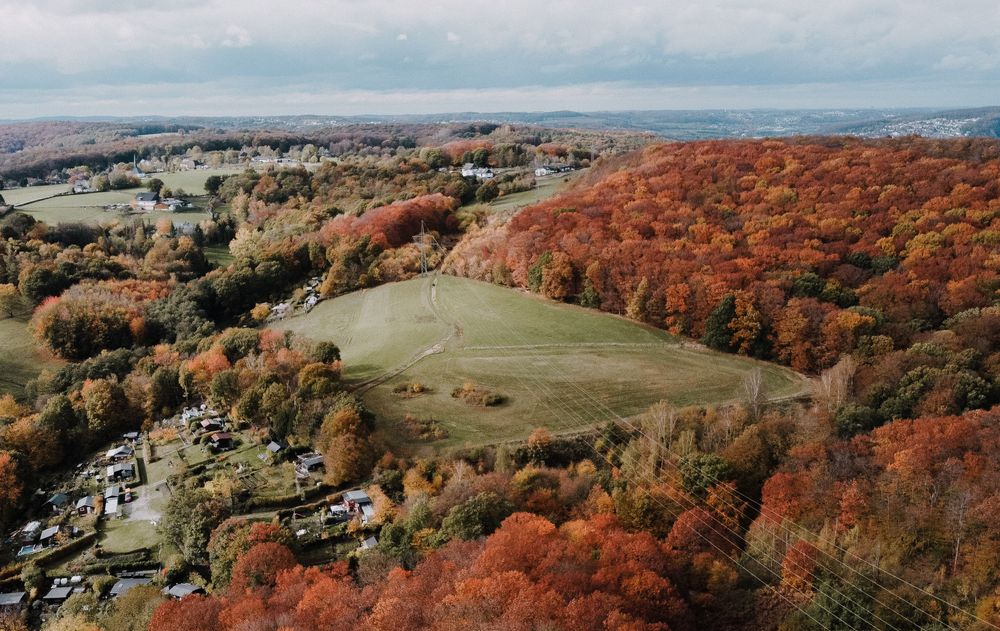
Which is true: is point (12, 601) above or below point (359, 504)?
below

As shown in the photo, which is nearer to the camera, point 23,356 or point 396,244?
point 23,356

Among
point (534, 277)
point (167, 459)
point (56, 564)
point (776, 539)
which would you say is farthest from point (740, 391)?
point (56, 564)

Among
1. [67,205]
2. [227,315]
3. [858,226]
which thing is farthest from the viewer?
[67,205]

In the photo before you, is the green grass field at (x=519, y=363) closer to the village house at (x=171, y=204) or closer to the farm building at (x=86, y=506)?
the farm building at (x=86, y=506)

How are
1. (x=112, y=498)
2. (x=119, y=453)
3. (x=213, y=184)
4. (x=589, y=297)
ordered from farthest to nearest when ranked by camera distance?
(x=213, y=184)
(x=589, y=297)
(x=119, y=453)
(x=112, y=498)

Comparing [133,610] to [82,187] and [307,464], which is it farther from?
[82,187]

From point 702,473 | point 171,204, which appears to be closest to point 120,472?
point 702,473

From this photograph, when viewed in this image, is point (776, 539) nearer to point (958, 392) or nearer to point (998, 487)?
point (998, 487)
